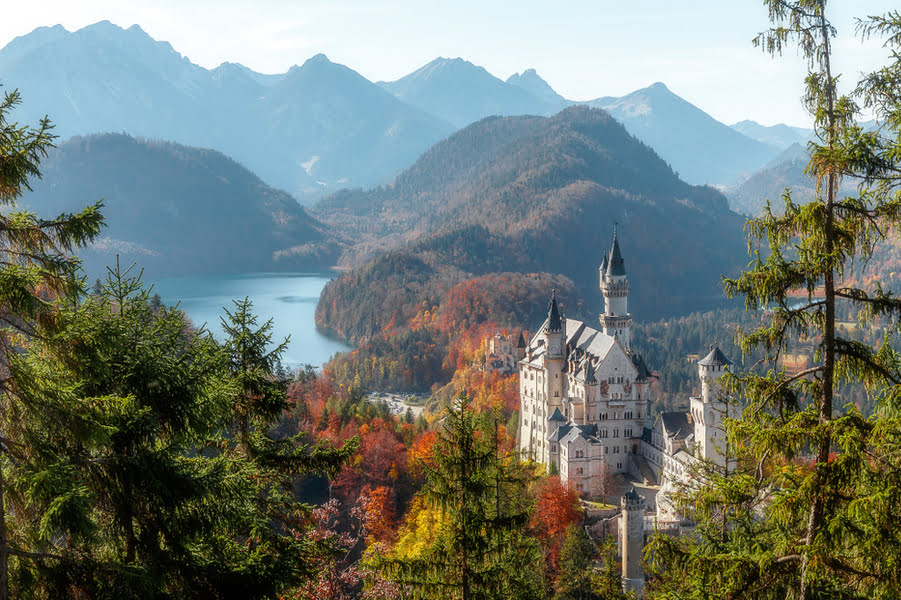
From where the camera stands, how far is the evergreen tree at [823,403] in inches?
408

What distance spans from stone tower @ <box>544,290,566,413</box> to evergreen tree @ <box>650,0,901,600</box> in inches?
2437

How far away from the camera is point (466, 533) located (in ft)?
53.6

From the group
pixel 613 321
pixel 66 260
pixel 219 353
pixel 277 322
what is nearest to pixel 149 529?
pixel 219 353

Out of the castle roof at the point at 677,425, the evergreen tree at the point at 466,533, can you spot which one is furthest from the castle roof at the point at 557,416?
the evergreen tree at the point at 466,533

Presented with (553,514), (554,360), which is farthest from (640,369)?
(553,514)

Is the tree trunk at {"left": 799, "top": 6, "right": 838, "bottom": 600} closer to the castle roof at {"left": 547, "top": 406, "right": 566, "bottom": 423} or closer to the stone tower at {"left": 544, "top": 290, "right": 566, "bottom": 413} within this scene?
the castle roof at {"left": 547, "top": 406, "right": 566, "bottom": 423}

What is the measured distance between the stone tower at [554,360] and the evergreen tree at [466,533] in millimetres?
56752

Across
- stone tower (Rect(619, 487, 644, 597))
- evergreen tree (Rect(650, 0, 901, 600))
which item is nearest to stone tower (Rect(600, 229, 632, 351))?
stone tower (Rect(619, 487, 644, 597))

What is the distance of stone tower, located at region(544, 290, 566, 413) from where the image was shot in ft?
242

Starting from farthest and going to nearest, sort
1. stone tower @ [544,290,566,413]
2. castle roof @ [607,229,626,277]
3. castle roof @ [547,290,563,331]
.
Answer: castle roof @ [607,229,626,277]
stone tower @ [544,290,566,413]
castle roof @ [547,290,563,331]

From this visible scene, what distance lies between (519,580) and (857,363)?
891 centimetres

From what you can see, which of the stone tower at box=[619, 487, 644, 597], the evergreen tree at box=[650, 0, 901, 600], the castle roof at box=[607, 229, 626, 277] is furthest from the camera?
the castle roof at box=[607, 229, 626, 277]

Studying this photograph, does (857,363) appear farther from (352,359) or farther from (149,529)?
(352,359)

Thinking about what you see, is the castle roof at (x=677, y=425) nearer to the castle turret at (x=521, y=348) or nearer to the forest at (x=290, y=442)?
the castle turret at (x=521, y=348)
